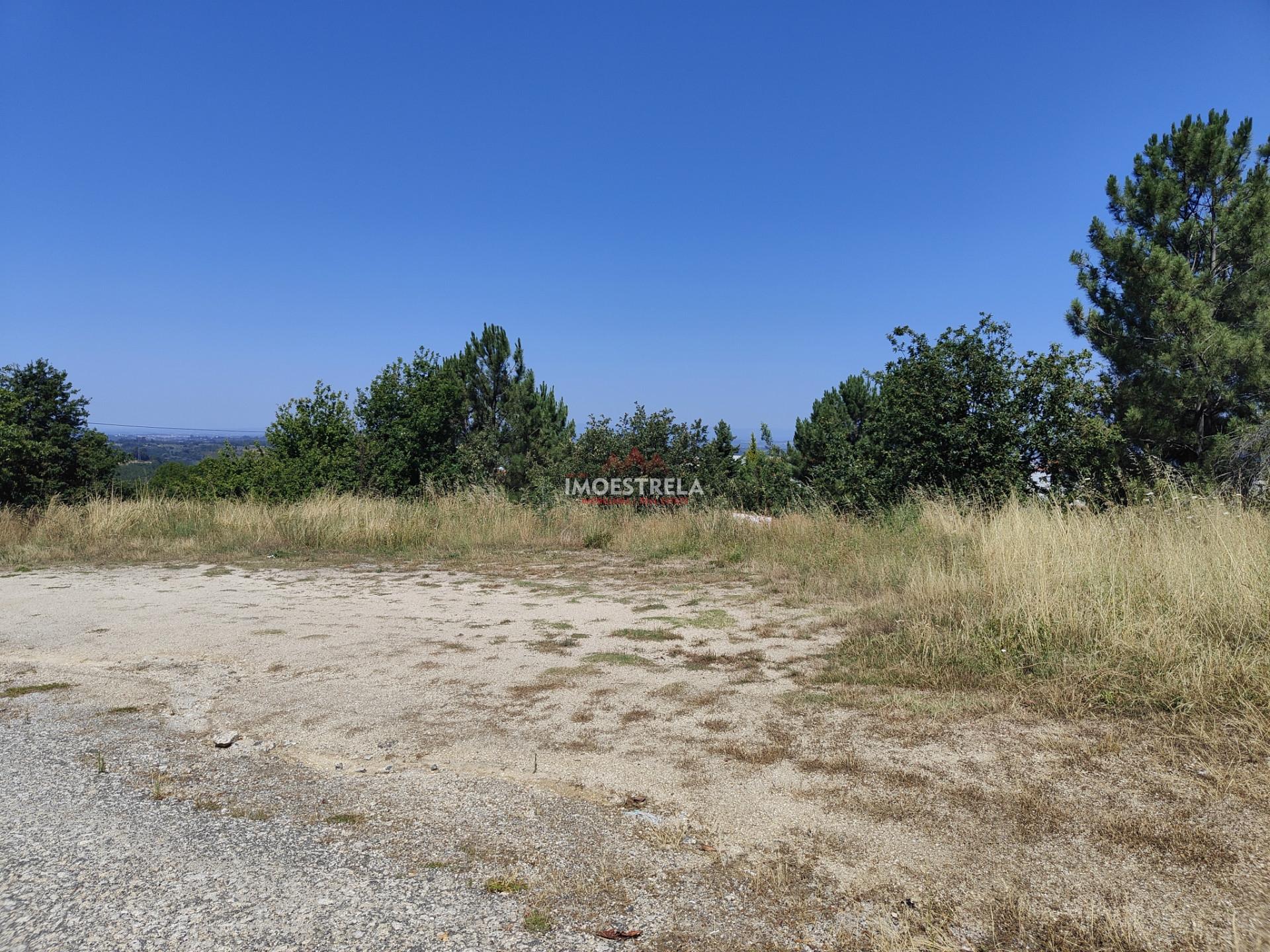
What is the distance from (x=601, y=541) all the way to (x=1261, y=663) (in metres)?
8.79

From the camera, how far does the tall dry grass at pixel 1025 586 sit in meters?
3.95

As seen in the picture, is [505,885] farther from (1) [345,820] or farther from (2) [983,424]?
(2) [983,424]

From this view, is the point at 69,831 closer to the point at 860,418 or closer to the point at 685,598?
the point at 685,598

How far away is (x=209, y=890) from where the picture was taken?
2.33m

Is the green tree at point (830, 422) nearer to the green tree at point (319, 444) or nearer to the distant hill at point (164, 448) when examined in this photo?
the green tree at point (319, 444)

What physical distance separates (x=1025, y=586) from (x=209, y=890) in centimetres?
515

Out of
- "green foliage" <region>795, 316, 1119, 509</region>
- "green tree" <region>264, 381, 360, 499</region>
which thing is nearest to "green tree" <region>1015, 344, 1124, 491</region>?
"green foliage" <region>795, 316, 1119, 509</region>

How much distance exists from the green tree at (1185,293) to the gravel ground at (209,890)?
1499 cm

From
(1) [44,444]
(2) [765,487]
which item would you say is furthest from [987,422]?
(1) [44,444]

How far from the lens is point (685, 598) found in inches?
291

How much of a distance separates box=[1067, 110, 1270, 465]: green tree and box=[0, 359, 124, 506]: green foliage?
2107 cm

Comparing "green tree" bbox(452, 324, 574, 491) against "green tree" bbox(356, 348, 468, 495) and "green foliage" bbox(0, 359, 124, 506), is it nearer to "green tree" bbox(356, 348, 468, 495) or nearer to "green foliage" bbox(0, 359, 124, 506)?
"green tree" bbox(356, 348, 468, 495)

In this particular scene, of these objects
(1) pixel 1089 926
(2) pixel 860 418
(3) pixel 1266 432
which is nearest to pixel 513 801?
(1) pixel 1089 926

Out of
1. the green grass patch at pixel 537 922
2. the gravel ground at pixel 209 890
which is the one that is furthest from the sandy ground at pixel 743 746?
the gravel ground at pixel 209 890
